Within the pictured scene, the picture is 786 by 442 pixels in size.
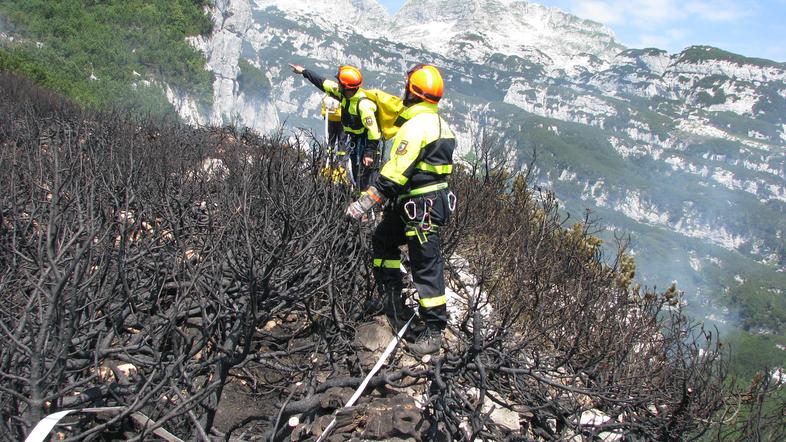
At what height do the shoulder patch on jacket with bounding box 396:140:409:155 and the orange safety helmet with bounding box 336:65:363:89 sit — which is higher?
the orange safety helmet with bounding box 336:65:363:89

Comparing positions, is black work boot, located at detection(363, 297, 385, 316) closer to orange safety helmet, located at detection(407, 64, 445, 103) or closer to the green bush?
orange safety helmet, located at detection(407, 64, 445, 103)

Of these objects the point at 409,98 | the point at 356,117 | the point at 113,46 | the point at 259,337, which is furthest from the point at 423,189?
the point at 113,46

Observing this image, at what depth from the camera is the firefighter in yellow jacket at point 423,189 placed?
3375 millimetres

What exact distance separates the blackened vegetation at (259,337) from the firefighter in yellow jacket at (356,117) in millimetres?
1343

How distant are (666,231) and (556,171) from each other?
37668mm

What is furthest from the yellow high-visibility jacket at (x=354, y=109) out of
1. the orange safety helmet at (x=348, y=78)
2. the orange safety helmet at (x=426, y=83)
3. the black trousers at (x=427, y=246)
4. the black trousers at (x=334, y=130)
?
the black trousers at (x=427, y=246)

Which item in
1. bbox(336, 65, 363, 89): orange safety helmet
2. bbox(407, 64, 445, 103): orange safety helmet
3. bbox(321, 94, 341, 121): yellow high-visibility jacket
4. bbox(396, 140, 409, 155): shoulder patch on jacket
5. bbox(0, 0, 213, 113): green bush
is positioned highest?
bbox(407, 64, 445, 103): orange safety helmet

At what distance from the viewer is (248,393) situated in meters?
3.24

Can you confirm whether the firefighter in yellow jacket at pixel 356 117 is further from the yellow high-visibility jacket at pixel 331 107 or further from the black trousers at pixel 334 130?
the black trousers at pixel 334 130

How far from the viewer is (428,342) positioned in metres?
3.67

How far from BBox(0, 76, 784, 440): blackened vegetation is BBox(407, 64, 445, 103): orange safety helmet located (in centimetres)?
107

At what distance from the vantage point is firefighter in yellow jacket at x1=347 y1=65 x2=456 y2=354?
11.1ft

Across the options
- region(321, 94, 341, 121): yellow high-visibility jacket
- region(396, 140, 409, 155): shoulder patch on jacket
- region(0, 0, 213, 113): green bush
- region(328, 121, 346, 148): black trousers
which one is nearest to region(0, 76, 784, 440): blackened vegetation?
region(396, 140, 409, 155): shoulder patch on jacket

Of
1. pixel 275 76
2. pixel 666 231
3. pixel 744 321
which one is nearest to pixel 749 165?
pixel 666 231
